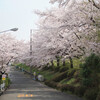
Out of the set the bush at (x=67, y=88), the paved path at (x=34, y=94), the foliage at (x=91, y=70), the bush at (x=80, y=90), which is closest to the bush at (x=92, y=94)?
the foliage at (x=91, y=70)

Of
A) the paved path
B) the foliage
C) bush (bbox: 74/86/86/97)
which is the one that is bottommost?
the paved path

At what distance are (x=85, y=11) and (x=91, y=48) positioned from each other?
294 cm

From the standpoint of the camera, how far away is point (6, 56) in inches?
1341

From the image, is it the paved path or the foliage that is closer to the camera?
→ the foliage

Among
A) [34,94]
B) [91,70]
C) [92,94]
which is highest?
[91,70]

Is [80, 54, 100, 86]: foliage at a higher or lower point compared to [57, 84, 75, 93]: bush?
higher

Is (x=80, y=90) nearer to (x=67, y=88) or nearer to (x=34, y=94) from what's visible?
(x=67, y=88)

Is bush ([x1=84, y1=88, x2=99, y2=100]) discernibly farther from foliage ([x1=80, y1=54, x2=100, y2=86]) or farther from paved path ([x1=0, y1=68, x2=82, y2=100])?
paved path ([x1=0, y1=68, x2=82, y2=100])

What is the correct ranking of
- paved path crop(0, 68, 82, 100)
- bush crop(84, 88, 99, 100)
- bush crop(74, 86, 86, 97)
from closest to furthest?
bush crop(84, 88, 99, 100) → paved path crop(0, 68, 82, 100) → bush crop(74, 86, 86, 97)

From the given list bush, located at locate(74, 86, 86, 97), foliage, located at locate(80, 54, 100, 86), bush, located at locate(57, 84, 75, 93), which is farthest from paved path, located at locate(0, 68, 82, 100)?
foliage, located at locate(80, 54, 100, 86)

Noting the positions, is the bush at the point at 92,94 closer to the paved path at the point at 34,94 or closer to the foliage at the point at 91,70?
the foliage at the point at 91,70

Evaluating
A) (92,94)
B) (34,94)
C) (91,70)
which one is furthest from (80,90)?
(34,94)

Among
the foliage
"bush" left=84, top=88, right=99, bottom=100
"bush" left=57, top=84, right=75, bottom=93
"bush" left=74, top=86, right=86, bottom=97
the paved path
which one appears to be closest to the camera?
"bush" left=84, top=88, right=99, bottom=100

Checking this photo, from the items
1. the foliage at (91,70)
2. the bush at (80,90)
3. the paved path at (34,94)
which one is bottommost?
the paved path at (34,94)
